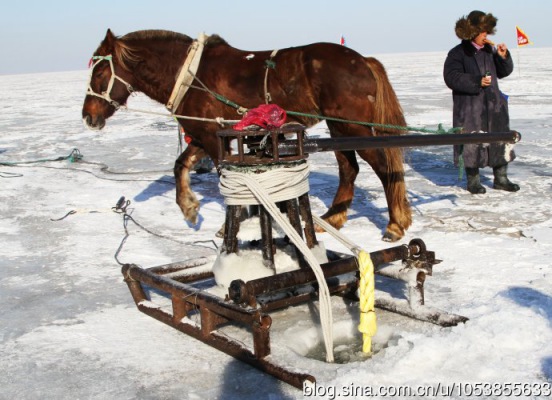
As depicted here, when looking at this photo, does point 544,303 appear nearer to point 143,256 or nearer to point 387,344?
point 387,344

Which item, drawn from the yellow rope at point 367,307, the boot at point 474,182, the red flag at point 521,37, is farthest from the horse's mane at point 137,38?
the red flag at point 521,37

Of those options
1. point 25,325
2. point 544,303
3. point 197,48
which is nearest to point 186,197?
point 197,48

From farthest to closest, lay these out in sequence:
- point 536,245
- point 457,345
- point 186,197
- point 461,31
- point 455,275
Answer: point 461,31
point 186,197
point 536,245
point 455,275
point 457,345

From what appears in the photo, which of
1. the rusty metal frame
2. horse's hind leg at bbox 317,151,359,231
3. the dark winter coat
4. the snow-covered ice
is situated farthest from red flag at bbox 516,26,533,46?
the rusty metal frame

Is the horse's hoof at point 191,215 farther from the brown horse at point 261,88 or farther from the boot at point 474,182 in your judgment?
the boot at point 474,182

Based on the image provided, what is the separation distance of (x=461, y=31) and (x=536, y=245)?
2864mm

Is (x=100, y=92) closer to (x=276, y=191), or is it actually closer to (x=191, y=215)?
(x=191, y=215)

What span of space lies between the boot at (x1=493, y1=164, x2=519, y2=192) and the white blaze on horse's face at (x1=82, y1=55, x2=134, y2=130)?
389 cm

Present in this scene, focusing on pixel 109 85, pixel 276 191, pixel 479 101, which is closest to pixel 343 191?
pixel 479 101

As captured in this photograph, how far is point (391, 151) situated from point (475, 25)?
7.35ft

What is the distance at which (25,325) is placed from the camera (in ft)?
12.7

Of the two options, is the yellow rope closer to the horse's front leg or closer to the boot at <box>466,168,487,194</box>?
the horse's front leg

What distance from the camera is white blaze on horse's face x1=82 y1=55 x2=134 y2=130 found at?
19.4 ft

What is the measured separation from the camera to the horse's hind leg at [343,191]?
19.5ft
